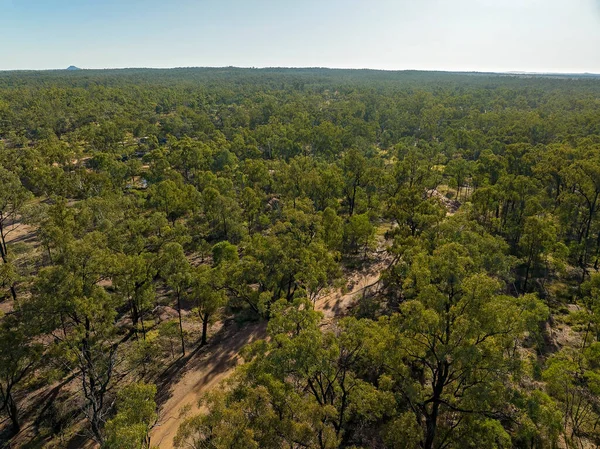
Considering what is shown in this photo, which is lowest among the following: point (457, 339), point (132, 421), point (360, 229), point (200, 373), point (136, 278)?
point (200, 373)

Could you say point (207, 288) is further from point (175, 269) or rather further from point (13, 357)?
point (13, 357)

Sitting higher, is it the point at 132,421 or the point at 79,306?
the point at 79,306

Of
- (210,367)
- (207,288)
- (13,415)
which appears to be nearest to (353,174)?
(207,288)

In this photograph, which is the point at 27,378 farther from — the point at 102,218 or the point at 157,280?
the point at 102,218

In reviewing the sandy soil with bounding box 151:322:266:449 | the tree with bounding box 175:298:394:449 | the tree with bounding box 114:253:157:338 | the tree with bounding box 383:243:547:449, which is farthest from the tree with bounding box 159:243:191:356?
the tree with bounding box 383:243:547:449

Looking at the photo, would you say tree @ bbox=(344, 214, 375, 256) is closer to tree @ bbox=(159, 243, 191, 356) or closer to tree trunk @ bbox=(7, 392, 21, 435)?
tree @ bbox=(159, 243, 191, 356)

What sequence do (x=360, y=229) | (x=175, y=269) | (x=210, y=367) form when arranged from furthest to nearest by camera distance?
(x=360, y=229) < (x=175, y=269) < (x=210, y=367)

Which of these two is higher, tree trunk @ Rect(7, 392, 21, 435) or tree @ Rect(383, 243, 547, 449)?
tree @ Rect(383, 243, 547, 449)

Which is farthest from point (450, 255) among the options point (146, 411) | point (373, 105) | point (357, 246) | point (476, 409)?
point (373, 105)
